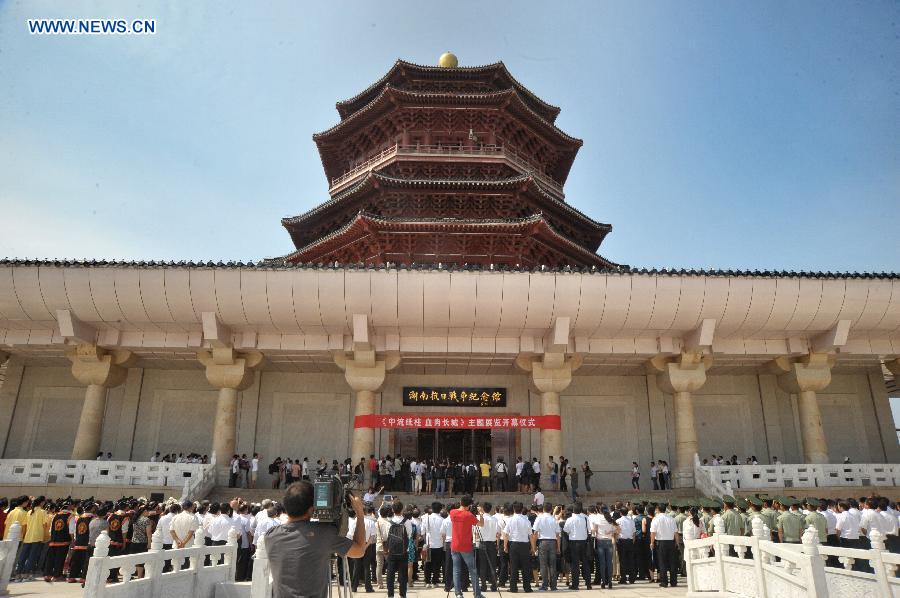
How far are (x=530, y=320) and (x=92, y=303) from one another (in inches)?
574

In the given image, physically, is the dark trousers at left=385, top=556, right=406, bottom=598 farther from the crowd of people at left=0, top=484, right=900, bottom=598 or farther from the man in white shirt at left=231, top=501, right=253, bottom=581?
the man in white shirt at left=231, top=501, right=253, bottom=581

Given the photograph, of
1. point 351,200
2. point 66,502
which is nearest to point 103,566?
point 66,502

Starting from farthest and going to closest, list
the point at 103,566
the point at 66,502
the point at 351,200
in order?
1. the point at 351,200
2. the point at 66,502
3. the point at 103,566

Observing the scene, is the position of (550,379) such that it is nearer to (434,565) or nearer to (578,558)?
(578,558)

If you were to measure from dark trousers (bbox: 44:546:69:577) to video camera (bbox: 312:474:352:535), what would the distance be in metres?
11.6

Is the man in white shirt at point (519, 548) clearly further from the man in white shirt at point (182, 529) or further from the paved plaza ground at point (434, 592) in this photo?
the man in white shirt at point (182, 529)

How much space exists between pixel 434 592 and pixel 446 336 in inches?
422

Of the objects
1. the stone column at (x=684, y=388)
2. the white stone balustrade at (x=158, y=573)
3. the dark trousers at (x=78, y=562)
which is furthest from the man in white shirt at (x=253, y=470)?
the stone column at (x=684, y=388)

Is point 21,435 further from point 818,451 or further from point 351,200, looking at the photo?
point 818,451

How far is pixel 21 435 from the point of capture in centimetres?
2403

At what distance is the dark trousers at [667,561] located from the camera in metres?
12.6

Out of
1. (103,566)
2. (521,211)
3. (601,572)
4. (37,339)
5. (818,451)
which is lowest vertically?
(601,572)

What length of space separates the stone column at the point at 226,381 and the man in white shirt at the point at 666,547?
14410 millimetres

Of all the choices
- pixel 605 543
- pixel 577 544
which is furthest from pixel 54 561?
pixel 605 543
